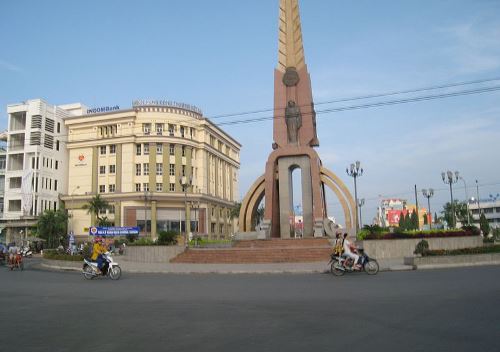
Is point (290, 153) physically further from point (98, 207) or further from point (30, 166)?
point (30, 166)

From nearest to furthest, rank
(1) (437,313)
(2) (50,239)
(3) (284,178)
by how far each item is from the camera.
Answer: (1) (437,313) → (3) (284,178) → (2) (50,239)

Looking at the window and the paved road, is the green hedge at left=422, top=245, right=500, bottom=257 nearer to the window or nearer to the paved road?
the paved road

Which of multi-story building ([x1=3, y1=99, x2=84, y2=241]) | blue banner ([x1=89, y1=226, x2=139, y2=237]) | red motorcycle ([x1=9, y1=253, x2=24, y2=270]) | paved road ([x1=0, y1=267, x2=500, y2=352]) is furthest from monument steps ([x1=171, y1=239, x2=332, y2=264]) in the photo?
multi-story building ([x1=3, y1=99, x2=84, y2=241])

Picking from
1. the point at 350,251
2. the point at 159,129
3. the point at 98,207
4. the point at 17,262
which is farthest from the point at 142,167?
the point at 350,251

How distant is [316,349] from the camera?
209 inches

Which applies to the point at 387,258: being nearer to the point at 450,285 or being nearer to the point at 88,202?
the point at 450,285

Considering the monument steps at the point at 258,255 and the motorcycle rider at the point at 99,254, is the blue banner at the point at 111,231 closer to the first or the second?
the monument steps at the point at 258,255

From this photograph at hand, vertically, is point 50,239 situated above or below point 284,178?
below

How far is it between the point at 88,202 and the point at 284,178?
132ft

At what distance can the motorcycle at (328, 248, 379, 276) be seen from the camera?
1567 centimetres

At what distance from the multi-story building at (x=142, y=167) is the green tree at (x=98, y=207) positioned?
1275 millimetres

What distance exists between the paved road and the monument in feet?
67.9

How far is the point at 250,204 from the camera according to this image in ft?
111

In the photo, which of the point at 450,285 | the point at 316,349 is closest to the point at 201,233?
the point at 450,285
